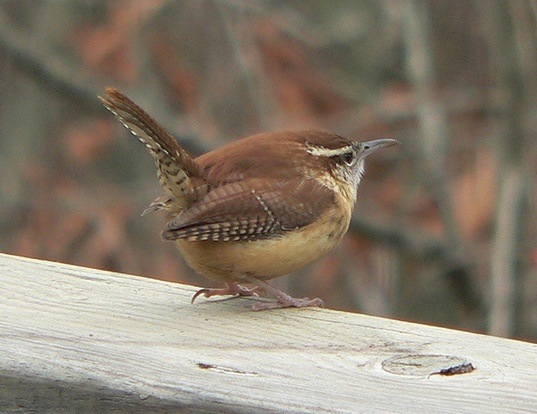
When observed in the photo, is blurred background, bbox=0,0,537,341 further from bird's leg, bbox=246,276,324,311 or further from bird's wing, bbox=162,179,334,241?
bird's leg, bbox=246,276,324,311

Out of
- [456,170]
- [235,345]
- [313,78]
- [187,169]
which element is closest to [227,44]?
[313,78]

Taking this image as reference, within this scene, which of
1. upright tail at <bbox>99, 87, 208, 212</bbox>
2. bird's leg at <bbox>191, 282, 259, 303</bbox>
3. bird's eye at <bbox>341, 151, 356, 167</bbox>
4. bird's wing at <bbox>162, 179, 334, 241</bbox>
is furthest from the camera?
bird's eye at <bbox>341, 151, 356, 167</bbox>

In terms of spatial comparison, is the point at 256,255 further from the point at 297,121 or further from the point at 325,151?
the point at 297,121

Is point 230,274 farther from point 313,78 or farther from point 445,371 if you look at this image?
point 313,78

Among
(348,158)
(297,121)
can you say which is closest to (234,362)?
(348,158)

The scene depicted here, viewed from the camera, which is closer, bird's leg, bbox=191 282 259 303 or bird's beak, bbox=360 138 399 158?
bird's leg, bbox=191 282 259 303

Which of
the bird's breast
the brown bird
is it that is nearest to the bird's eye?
the brown bird
